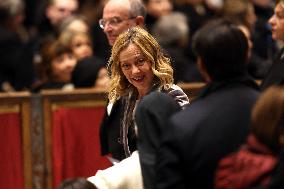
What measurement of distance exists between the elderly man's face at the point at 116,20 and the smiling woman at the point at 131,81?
2.12 feet

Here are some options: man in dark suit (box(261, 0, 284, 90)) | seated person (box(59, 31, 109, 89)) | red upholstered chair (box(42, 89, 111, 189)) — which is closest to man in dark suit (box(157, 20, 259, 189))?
man in dark suit (box(261, 0, 284, 90))

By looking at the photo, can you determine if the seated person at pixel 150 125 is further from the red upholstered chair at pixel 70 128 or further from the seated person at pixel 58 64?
the seated person at pixel 58 64

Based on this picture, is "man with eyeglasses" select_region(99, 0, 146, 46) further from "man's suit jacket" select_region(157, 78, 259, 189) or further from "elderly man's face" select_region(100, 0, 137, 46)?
"man's suit jacket" select_region(157, 78, 259, 189)

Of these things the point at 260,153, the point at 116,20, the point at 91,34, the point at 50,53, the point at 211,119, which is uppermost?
the point at 116,20

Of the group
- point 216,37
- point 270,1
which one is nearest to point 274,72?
point 216,37

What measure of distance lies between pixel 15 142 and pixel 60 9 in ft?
11.5

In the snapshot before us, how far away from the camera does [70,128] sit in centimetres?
840

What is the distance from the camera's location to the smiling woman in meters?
5.56

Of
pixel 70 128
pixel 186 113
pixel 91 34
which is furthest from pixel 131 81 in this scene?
pixel 91 34

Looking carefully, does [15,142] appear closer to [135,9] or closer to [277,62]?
[135,9]

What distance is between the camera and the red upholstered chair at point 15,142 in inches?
325

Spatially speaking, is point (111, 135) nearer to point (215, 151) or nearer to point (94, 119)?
point (215, 151)

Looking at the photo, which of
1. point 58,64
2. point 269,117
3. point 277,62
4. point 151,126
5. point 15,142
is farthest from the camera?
point 58,64

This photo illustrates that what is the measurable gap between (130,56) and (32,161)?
3000 mm
